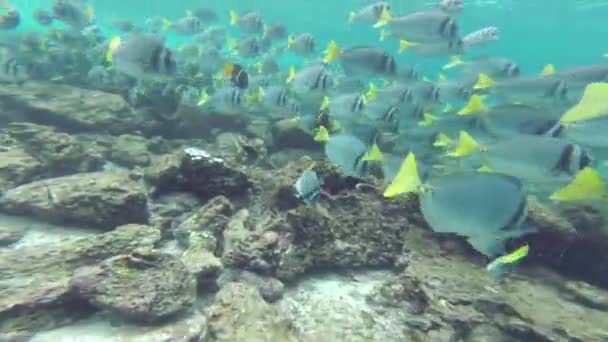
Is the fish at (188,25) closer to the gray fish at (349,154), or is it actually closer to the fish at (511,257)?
the gray fish at (349,154)

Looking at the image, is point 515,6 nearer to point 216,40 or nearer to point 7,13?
point 216,40

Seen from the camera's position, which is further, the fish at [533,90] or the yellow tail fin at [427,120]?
the yellow tail fin at [427,120]

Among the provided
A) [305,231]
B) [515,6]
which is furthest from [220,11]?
[305,231]

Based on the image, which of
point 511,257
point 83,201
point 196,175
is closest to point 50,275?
point 83,201

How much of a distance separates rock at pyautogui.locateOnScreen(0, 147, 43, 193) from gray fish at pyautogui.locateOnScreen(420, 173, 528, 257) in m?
5.18

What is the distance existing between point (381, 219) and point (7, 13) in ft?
31.2

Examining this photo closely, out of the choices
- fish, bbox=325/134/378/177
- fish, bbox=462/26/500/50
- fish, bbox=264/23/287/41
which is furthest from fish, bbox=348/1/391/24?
fish, bbox=325/134/378/177

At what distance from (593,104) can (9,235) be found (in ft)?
17.5

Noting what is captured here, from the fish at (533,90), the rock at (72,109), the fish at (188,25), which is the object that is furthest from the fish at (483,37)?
the fish at (188,25)

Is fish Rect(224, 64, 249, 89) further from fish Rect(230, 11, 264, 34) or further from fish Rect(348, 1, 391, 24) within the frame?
fish Rect(230, 11, 264, 34)

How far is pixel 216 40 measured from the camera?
16.0m

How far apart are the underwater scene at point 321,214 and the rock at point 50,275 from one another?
0.05 ft

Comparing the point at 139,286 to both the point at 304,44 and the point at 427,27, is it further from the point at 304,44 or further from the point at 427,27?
the point at 304,44

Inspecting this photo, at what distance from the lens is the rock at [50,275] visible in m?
3.59
